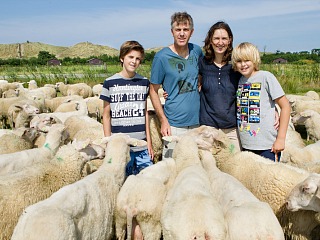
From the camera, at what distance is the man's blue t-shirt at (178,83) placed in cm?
462

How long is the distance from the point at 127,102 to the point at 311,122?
634 cm

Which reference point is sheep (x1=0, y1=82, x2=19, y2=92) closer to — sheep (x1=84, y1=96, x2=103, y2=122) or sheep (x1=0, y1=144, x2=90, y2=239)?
sheep (x1=84, y1=96, x2=103, y2=122)

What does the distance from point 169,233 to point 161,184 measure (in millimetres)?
922

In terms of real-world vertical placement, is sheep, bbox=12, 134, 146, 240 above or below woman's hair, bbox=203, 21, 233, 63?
below

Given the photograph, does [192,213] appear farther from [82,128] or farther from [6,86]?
[6,86]

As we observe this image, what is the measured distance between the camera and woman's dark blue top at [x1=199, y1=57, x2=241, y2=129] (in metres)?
4.64

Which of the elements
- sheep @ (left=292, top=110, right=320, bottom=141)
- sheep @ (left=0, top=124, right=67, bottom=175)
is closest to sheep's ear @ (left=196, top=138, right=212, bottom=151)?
sheep @ (left=0, top=124, right=67, bottom=175)

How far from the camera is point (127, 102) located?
4547 millimetres

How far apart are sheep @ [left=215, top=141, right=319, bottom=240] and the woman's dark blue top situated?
52 cm

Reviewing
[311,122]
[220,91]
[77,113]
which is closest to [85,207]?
[220,91]

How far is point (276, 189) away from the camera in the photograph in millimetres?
4031

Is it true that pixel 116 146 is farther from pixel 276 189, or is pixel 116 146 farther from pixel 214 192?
pixel 276 189

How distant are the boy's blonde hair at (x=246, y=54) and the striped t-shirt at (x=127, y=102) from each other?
1167 millimetres

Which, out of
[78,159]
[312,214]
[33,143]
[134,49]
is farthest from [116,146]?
[33,143]
